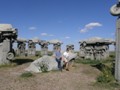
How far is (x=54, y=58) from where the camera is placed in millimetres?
18094

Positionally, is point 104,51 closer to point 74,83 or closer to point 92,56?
point 92,56

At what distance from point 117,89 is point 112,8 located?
4301 millimetres

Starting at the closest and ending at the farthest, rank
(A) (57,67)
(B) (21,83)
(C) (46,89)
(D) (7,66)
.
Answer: (C) (46,89)
(B) (21,83)
(A) (57,67)
(D) (7,66)

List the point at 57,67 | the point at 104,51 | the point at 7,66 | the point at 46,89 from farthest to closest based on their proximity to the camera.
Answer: the point at 104,51
the point at 7,66
the point at 57,67
the point at 46,89

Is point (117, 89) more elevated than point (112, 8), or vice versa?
point (112, 8)

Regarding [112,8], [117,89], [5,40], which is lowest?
[117,89]

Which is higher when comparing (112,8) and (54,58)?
(112,8)

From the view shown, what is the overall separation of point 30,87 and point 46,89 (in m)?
0.78

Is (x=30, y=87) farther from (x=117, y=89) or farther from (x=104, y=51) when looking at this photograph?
(x=104, y=51)

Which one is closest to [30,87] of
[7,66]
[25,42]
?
[7,66]

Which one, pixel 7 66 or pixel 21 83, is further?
pixel 7 66

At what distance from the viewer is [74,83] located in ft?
41.6

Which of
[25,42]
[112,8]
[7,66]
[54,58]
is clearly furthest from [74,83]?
[25,42]

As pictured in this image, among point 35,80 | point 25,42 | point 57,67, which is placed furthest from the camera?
point 25,42
